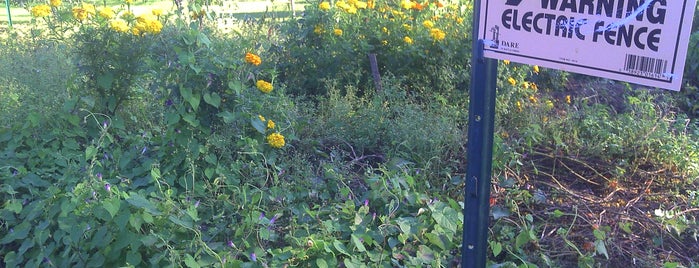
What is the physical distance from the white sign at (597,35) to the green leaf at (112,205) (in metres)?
1.47

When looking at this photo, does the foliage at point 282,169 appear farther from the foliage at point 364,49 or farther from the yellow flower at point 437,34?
the yellow flower at point 437,34

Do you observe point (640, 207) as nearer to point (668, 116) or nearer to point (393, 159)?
point (393, 159)

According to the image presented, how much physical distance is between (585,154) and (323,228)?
1.75 m

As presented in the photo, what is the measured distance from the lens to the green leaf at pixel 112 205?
8.34 ft

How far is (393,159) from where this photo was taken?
348 cm

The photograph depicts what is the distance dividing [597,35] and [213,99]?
2118 millimetres

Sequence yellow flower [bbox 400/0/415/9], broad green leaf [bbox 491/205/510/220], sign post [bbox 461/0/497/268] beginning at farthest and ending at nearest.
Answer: yellow flower [bbox 400/0/415/9], broad green leaf [bbox 491/205/510/220], sign post [bbox 461/0/497/268]

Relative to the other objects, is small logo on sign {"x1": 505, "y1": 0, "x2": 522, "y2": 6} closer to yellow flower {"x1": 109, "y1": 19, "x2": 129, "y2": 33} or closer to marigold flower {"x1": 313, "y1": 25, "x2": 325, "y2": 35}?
yellow flower {"x1": 109, "y1": 19, "x2": 129, "y2": 33}

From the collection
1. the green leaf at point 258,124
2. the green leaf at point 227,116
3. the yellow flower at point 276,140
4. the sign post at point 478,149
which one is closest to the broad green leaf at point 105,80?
the green leaf at point 227,116

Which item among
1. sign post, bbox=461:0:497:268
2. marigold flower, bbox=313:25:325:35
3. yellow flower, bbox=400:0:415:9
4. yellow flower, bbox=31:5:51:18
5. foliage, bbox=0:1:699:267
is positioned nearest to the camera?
sign post, bbox=461:0:497:268

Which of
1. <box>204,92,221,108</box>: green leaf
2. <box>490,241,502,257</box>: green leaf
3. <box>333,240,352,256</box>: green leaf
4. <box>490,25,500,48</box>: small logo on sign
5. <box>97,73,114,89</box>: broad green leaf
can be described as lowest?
<box>490,241,502,257</box>: green leaf

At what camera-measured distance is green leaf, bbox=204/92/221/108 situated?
11.1ft

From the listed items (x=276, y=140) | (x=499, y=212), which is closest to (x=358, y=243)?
(x=499, y=212)

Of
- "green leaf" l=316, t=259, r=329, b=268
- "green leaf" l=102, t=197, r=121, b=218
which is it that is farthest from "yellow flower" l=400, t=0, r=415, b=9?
"green leaf" l=102, t=197, r=121, b=218
